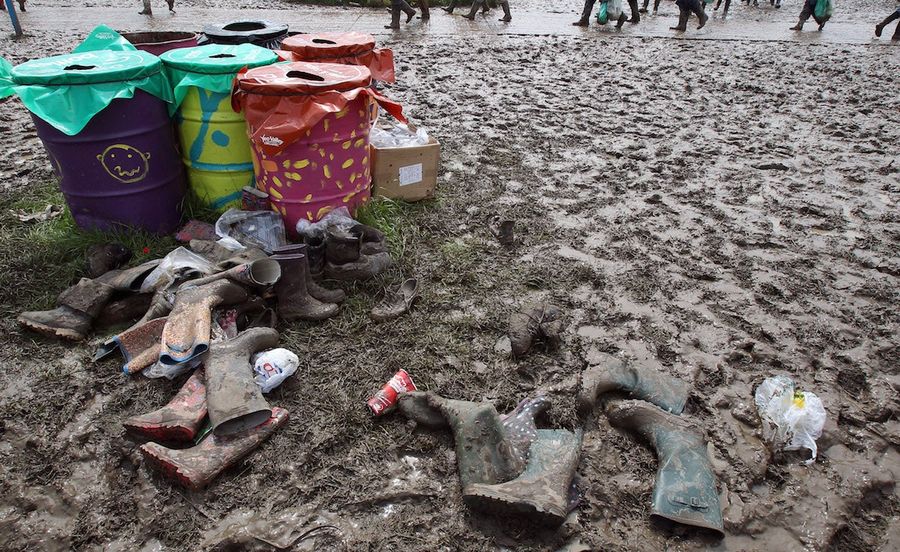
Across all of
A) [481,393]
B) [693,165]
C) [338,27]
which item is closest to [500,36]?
[338,27]

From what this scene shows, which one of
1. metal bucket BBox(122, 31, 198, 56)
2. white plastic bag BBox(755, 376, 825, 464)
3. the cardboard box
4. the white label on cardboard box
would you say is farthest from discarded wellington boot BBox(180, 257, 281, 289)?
white plastic bag BBox(755, 376, 825, 464)

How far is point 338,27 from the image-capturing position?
33.9ft

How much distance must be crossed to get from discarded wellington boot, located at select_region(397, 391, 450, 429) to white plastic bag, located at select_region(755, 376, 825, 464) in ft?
4.58

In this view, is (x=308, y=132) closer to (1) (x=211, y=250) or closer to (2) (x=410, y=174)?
(1) (x=211, y=250)

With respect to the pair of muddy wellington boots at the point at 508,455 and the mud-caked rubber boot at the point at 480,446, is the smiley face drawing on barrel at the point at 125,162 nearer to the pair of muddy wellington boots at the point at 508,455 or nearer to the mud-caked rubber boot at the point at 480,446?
the pair of muddy wellington boots at the point at 508,455

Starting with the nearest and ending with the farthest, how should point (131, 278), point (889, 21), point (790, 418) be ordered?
point (790, 418) → point (131, 278) → point (889, 21)

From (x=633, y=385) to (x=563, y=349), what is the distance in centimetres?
42

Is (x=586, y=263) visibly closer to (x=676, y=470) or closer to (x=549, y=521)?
(x=676, y=470)

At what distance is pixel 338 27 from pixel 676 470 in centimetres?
1012

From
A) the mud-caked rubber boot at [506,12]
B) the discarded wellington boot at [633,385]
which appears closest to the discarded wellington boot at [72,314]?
the discarded wellington boot at [633,385]

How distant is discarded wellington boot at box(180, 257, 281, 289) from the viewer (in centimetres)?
281

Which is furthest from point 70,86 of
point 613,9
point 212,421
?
point 613,9

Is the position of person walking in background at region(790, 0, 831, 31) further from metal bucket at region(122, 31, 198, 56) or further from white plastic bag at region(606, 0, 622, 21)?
metal bucket at region(122, 31, 198, 56)

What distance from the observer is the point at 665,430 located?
7.71 feet
